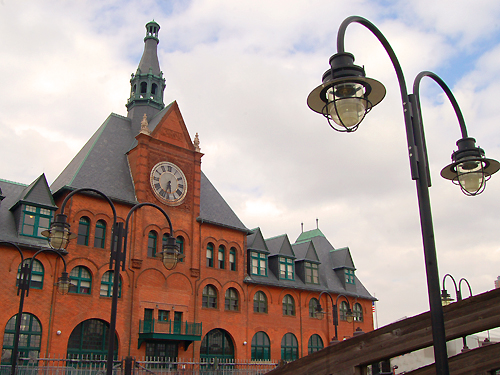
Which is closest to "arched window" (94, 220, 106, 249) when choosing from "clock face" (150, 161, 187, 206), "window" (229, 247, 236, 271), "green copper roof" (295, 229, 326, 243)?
"clock face" (150, 161, 187, 206)

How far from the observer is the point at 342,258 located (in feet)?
169

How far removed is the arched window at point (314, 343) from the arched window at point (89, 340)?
775 inches

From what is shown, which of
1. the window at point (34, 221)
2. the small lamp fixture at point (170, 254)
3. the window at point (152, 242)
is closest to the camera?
the small lamp fixture at point (170, 254)

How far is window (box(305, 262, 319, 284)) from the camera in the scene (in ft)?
152

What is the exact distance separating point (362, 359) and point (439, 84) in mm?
4729

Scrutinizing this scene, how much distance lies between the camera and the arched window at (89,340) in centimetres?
2938

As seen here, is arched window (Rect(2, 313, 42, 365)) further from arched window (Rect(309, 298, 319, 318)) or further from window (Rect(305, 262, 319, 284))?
window (Rect(305, 262, 319, 284))

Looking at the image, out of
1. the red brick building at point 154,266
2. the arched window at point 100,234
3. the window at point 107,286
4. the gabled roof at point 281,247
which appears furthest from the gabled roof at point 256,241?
the arched window at point 100,234

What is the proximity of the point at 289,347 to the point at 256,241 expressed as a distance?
9762 mm

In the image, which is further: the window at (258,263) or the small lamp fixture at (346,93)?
the window at (258,263)

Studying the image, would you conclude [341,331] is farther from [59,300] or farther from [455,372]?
[455,372]

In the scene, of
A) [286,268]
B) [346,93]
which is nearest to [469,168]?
[346,93]

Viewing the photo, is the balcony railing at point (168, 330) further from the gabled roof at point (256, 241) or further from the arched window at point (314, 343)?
the arched window at point (314, 343)

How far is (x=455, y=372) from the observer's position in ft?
20.7
